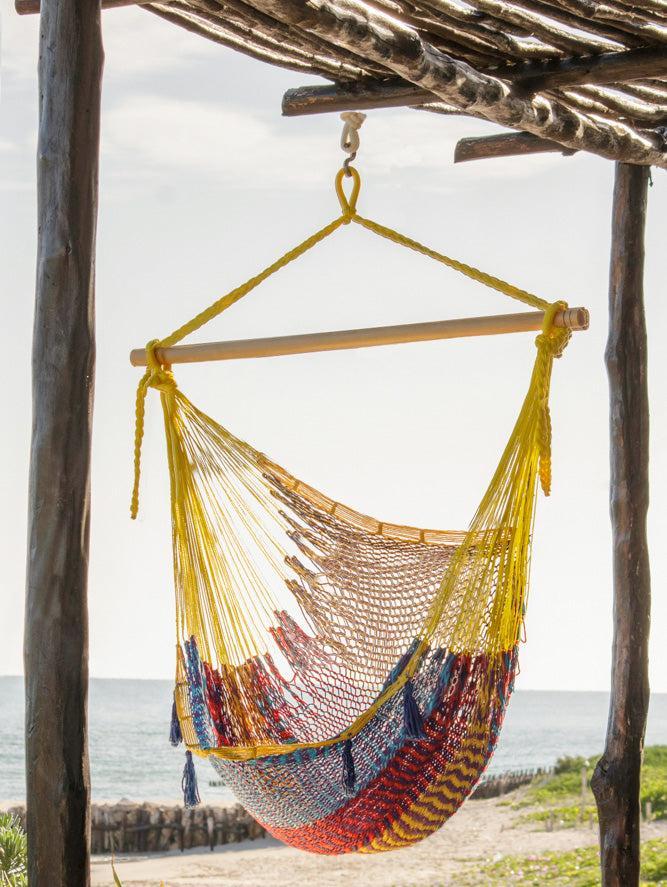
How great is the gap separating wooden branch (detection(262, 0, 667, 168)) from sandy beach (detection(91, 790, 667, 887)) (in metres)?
6.58

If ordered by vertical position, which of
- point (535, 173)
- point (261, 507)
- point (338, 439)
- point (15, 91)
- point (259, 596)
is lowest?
point (259, 596)

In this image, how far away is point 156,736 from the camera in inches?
655

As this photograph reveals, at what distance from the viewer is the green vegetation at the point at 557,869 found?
6.76m

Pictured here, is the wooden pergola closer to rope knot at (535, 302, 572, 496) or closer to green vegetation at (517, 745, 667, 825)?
rope knot at (535, 302, 572, 496)

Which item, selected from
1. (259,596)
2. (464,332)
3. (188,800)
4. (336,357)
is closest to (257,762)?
(188,800)

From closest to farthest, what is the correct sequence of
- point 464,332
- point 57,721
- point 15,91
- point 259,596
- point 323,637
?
point 57,721 < point 464,332 < point 259,596 < point 323,637 < point 15,91

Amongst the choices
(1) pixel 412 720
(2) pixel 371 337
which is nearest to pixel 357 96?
(2) pixel 371 337

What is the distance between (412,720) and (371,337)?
65 centimetres

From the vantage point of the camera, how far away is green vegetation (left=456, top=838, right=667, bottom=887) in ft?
22.2

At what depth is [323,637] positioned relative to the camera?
2160 mm

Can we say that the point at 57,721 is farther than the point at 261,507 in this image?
No

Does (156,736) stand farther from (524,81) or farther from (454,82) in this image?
(454,82)

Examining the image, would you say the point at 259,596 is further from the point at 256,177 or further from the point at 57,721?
the point at 256,177

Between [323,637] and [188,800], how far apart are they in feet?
1.32
